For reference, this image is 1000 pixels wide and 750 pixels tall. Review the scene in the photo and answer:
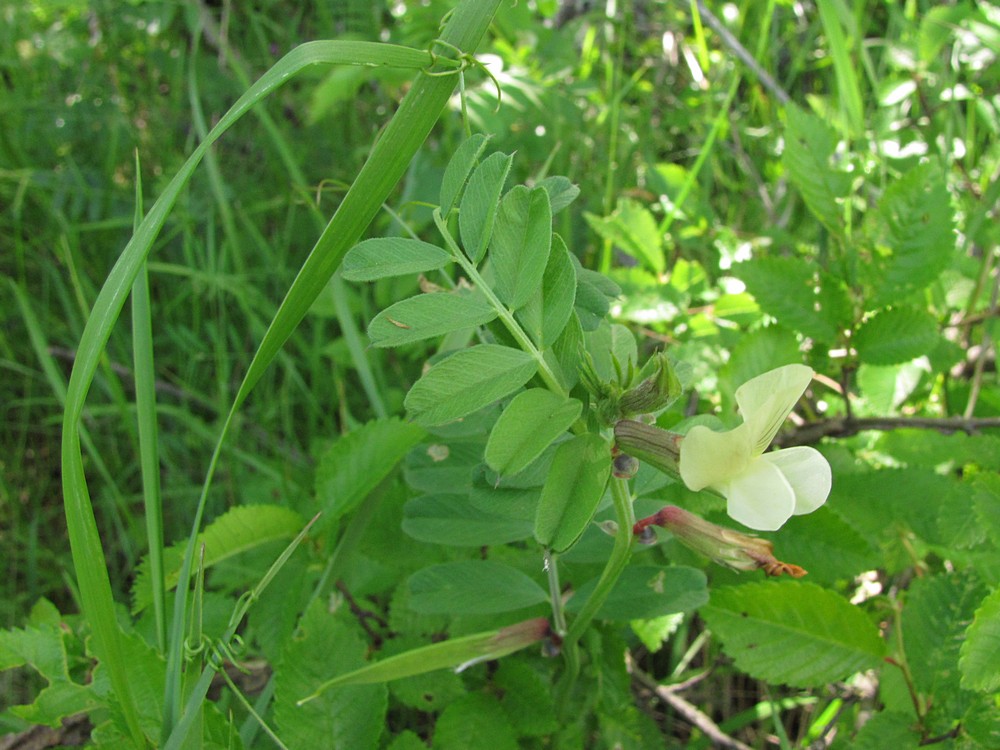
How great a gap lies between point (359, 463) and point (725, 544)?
1.67ft

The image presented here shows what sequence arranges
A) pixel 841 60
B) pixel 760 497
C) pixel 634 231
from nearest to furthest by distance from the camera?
pixel 760 497, pixel 841 60, pixel 634 231

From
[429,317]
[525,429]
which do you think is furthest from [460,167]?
[525,429]

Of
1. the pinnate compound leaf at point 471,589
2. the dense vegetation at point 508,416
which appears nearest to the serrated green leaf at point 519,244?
the dense vegetation at point 508,416

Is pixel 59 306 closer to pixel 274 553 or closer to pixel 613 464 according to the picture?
pixel 274 553

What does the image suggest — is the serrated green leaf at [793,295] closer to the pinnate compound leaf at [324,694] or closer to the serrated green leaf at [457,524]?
the serrated green leaf at [457,524]

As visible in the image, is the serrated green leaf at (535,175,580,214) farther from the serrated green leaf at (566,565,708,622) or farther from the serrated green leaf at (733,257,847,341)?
the serrated green leaf at (733,257,847,341)

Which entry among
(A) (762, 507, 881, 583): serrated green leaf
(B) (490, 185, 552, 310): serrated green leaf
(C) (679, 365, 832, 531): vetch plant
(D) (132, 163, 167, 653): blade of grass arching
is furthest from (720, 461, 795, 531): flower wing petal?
(D) (132, 163, 167, 653): blade of grass arching

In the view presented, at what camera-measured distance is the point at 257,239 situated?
6.35 ft

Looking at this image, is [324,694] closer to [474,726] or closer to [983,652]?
[474,726]

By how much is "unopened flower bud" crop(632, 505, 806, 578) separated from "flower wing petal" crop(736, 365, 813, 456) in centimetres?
8

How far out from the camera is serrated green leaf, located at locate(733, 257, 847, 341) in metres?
1.21

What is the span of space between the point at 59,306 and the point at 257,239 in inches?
23.8

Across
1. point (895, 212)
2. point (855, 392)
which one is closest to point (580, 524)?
point (895, 212)

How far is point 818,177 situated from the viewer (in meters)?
1.28
